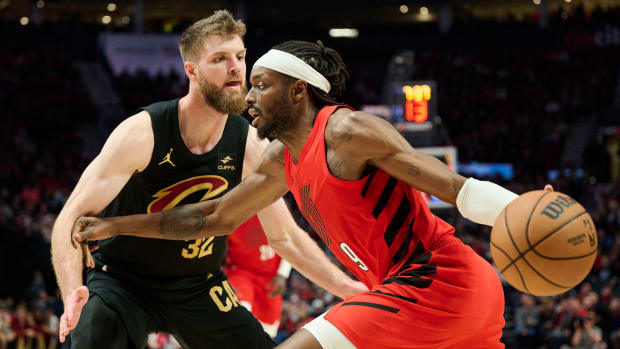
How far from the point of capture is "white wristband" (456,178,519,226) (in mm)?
3189

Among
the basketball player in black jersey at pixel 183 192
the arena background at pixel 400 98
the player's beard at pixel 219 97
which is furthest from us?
the arena background at pixel 400 98

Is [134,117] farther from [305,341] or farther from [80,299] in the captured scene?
[305,341]

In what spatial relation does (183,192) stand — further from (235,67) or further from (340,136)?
(340,136)

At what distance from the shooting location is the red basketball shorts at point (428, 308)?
3275 millimetres

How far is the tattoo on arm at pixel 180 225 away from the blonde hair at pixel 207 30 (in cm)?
100

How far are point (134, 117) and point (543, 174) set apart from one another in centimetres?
1659

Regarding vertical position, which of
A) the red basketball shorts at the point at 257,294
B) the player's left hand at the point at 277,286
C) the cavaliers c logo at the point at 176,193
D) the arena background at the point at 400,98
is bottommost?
the arena background at the point at 400,98

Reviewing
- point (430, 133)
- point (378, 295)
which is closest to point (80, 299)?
point (378, 295)

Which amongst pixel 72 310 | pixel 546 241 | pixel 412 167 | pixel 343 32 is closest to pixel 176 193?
pixel 72 310

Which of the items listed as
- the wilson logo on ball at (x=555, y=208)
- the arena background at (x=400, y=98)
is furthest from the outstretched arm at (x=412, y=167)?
the arena background at (x=400, y=98)

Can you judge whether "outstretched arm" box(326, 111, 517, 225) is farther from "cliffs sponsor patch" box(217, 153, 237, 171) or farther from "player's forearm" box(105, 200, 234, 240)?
"cliffs sponsor patch" box(217, 153, 237, 171)

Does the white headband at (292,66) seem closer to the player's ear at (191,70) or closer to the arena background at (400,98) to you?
the player's ear at (191,70)

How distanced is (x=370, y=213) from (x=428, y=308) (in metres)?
0.49

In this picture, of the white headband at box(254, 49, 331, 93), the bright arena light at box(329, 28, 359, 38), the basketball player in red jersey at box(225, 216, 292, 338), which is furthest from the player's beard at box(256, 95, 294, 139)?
the bright arena light at box(329, 28, 359, 38)
